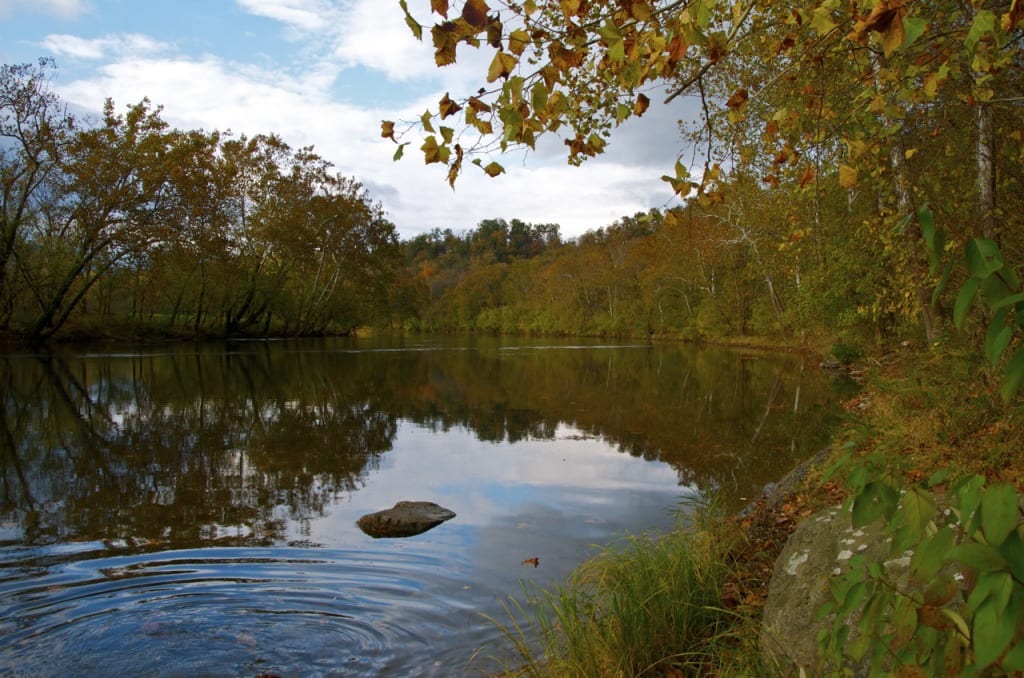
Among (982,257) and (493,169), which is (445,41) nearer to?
(493,169)

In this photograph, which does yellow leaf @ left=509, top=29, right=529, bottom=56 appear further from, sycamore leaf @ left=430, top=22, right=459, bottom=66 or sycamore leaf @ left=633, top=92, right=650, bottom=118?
sycamore leaf @ left=633, top=92, right=650, bottom=118

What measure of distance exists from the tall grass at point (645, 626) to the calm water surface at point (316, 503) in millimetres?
650

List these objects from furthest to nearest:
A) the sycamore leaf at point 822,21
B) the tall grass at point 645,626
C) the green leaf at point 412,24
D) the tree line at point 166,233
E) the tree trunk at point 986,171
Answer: the tree line at point 166,233 → the tree trunk at point 986,171 → the tall grass at point 645,626 → the sycamore leaf at point 822,21 → the green leaf at point 412,24

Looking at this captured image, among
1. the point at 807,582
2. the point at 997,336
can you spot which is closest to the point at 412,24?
the point at 997,336

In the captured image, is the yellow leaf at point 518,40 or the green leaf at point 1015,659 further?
the yellow leaf at point 518,40

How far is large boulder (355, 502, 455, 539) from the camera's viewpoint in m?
6.92

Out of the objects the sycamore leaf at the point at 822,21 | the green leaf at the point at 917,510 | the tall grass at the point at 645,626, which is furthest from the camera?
the tall grass at the point at 645,626

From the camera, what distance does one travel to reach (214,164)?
39375 mm

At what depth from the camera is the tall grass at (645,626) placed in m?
3.69

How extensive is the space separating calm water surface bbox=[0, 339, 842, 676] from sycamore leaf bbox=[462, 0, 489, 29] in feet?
12.2

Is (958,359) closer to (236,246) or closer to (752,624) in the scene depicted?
(752,624)

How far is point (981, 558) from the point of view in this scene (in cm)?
125

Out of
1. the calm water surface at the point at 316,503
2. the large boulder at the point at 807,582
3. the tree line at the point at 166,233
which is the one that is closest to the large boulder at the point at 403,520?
the calm water surface at the point at 316,503

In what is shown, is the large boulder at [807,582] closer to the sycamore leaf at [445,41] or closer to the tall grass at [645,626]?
the tall grass at [645,626]
